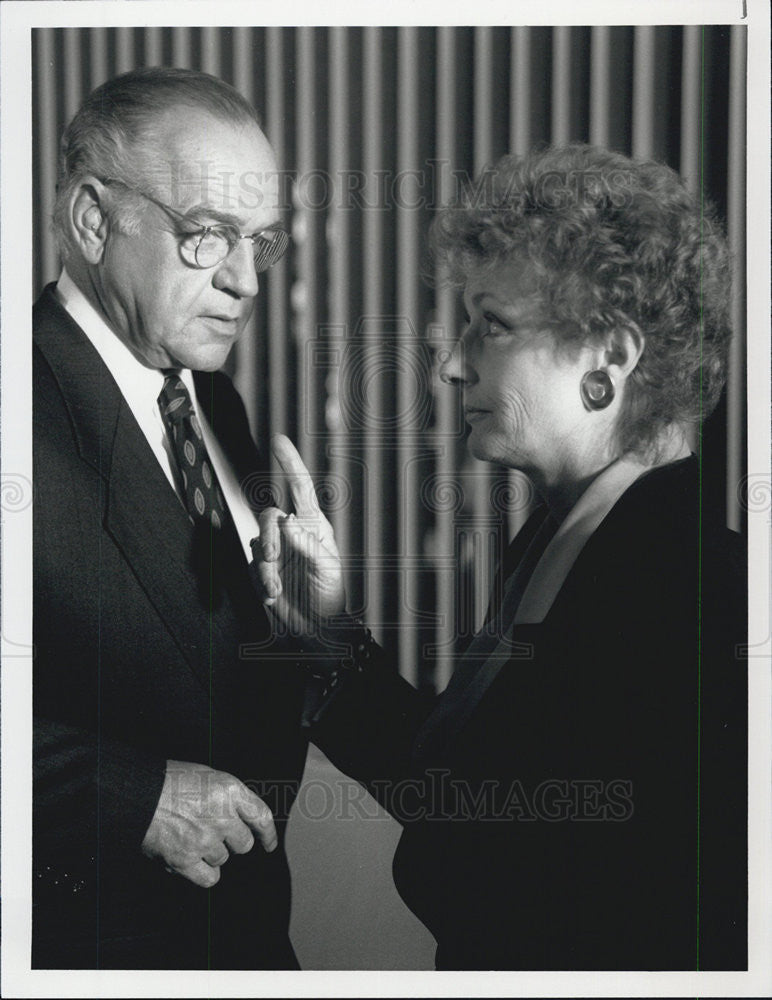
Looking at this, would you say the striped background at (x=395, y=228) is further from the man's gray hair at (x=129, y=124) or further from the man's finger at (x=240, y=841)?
the man's finger at (x=240, y=841)

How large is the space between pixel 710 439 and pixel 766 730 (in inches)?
27.0

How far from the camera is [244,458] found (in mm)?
2674

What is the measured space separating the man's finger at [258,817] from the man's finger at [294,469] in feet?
2.18

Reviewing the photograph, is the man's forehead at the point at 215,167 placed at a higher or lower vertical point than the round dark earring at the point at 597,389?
higher

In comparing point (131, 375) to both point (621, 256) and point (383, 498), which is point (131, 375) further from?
point (621, 256)

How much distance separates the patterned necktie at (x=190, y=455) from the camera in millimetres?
2641

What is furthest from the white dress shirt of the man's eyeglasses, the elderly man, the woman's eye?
the woman's eye

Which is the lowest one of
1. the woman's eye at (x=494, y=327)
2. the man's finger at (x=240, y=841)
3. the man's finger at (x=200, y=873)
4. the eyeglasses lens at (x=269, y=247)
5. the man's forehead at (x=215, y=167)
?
the man's finger at (x=200, y=873)

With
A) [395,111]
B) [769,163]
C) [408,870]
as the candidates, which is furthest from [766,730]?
[395,111]

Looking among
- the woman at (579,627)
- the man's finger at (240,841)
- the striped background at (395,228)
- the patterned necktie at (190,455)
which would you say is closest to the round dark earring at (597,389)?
the woman at (579,627)

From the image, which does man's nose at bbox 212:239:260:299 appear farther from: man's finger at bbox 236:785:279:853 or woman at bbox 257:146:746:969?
man's finger at bbox 236:785:279:853

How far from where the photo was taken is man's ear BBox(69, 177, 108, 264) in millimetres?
2627

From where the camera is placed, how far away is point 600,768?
2637 mm

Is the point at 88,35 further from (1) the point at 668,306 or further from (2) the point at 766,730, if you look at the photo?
(2) the point at 766,730
